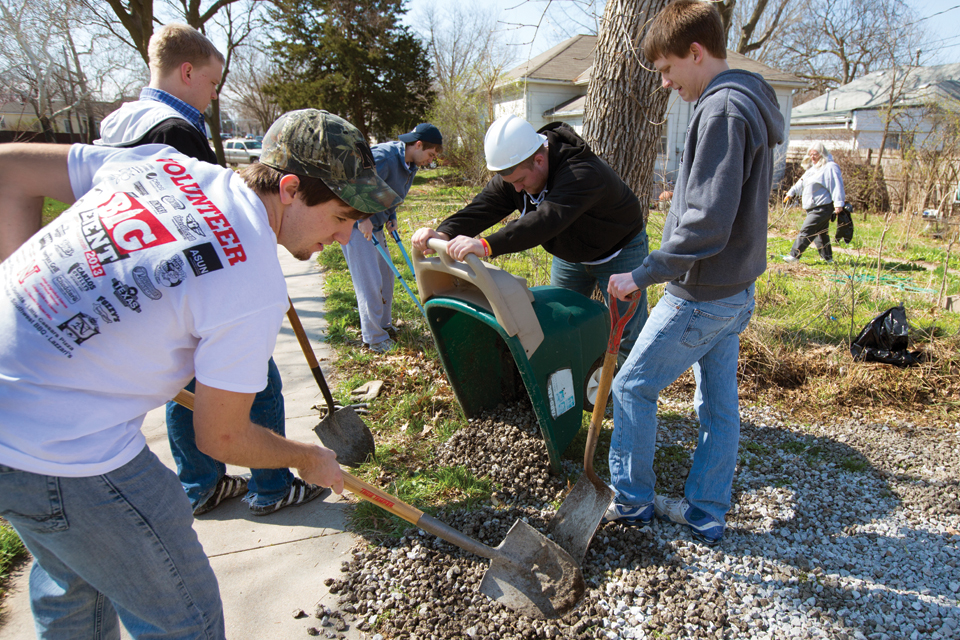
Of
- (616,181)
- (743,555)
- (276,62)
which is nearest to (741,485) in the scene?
(743,555)

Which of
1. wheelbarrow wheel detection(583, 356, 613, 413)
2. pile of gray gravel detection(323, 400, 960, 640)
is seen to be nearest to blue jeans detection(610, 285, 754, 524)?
pile of gray gravel detection(323, 400, 960, 640)

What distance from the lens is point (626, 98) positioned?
12.8 feet

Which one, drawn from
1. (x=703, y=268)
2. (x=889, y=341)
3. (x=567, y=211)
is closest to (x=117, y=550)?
(x=703, y=268)

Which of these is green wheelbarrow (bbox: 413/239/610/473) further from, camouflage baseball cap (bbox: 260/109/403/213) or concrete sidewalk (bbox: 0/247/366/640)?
concrete sidewalk (bbox: 0/247/366/640)

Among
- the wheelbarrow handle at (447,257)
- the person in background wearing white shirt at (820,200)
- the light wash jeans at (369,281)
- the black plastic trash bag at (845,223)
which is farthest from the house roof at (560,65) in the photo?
the wheelbarrow handle at (447,257)

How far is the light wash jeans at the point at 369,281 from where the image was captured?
4.47 metres

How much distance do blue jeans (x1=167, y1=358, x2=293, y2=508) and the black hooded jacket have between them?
1217 mm

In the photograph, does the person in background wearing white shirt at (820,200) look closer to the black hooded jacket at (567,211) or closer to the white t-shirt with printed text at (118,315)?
the black hooded jacket at (567,211)

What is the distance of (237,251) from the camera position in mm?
1154

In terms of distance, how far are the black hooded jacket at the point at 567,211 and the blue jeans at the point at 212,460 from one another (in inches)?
47.9

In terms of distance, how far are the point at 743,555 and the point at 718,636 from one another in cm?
47

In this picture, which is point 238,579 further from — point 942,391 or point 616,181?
point 942,391

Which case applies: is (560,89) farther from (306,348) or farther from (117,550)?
(117,550)

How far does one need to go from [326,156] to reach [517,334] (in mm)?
1162
